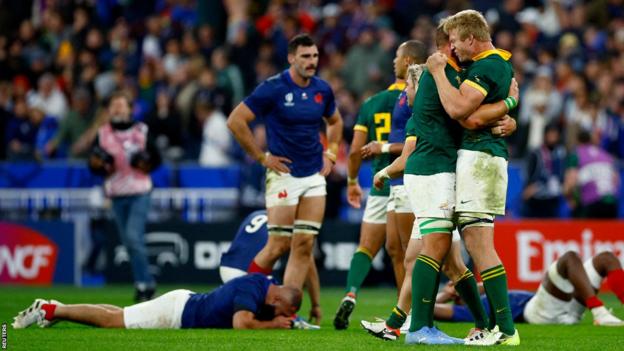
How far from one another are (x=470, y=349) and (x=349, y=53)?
1416cm

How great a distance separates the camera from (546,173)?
19.5 metres

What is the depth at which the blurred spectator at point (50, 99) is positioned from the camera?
79.3ft

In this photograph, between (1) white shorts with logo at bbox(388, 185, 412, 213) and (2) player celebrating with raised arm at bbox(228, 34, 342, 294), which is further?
(2) player celebrating with raised arm at bbox(228, 34, 342, 294)

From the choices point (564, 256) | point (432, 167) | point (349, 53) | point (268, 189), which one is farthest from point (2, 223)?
point (432, 167)

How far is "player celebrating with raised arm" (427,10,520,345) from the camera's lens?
9367 mm

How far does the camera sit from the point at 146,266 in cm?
1612

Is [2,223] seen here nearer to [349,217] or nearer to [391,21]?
[349,217]

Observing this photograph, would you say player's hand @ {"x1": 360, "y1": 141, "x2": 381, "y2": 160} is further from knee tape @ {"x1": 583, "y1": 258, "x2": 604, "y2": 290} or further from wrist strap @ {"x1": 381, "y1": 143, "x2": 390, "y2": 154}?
knee tape @ {"x1": 583, "y1": 258, "x2": 604, "y2": 290}

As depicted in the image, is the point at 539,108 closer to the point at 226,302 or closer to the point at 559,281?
the point at 559,281

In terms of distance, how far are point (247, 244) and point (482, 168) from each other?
13.3ft

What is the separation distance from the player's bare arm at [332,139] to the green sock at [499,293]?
371 cm

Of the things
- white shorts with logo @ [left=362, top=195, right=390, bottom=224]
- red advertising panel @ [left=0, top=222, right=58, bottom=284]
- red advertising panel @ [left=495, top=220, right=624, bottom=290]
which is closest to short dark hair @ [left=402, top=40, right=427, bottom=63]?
Answer: white shorts with logo @ [left=362, top=195, right=390, bottom=224]

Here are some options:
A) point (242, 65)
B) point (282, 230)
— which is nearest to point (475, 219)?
point (282, 230)

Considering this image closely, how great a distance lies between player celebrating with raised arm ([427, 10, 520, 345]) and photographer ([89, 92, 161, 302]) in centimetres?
734
